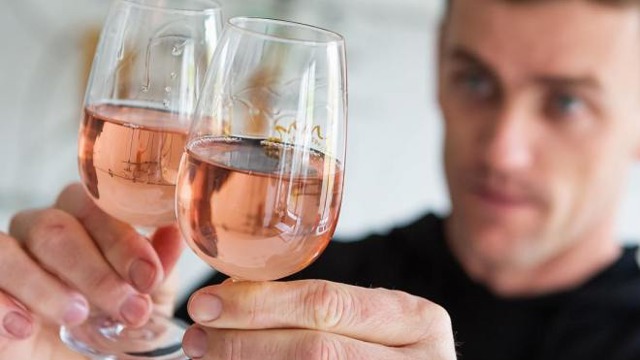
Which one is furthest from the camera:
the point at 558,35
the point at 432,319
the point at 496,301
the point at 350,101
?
the point at 350,101

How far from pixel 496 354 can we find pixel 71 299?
3.31 ft

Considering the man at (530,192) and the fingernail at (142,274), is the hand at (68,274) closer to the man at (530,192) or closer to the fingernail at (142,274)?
the fingernail at (142,274)

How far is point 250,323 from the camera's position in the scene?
2.50 feet

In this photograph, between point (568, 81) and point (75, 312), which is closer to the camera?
point (75, 312)

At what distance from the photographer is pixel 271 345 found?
77 centimetres

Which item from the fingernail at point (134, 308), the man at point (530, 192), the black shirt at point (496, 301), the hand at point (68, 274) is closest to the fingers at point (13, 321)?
the hand at point (68, 274)

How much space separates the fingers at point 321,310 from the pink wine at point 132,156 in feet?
0.52

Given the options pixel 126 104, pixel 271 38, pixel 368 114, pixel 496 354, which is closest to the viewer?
pixel 271 38

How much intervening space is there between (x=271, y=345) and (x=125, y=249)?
0.31 metres

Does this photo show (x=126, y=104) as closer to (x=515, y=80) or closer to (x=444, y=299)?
(x=515, y=80)

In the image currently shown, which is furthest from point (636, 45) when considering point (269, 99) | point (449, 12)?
point (269, 99)

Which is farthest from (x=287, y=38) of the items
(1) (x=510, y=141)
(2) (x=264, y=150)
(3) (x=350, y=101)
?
(3) (x=350, y=101)

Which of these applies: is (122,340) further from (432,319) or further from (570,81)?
(570,81)

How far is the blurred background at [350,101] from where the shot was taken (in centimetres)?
295
